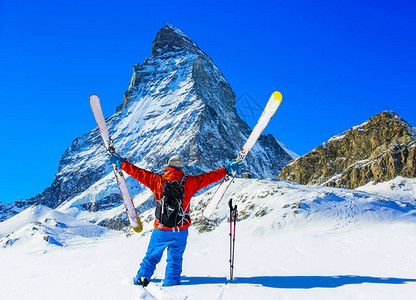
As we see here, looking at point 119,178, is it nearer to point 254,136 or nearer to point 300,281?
point 254,136

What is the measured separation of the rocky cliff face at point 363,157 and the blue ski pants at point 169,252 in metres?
46.6

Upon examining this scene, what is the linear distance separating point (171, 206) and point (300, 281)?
312cm

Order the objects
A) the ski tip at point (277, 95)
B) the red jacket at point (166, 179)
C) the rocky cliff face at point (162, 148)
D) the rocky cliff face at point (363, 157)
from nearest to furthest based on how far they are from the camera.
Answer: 1. the red jacket at point (166, 179)
2. the ski tip at point (277, 95)
3. the rocky cliff face at point (363, 157)
4. the rocky cliff face at point (162, 148)

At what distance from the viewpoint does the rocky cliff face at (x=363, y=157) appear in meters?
46.6

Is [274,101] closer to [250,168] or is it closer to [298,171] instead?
[298,171]

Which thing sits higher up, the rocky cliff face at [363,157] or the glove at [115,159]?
the rocky cliff face at [363,157]

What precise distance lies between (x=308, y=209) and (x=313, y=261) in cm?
1195

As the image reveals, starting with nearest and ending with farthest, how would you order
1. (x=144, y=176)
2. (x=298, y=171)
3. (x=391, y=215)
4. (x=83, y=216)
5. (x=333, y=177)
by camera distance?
(x=144, y=176), (x=391, y=215), (x=333, y=177), (x=298, y=171), (x=83, y=216)

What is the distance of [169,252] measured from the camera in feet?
22.5

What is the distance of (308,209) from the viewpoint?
2017 centimetres

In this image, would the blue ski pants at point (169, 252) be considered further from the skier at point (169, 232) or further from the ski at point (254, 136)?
the ski at point (254, 136)

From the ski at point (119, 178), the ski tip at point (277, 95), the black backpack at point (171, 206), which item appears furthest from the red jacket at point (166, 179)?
the ski tip at point (277, 95)

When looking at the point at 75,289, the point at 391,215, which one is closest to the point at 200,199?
the point at 391,215

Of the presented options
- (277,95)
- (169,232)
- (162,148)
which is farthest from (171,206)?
(162,148)
